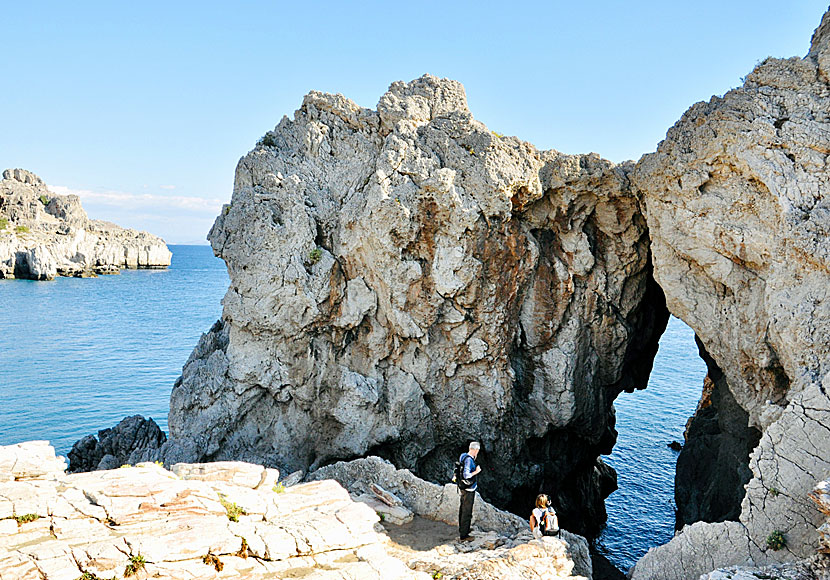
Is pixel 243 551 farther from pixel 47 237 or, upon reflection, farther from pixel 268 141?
pixel 47 237

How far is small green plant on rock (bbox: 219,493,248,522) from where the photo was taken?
10.9 metres

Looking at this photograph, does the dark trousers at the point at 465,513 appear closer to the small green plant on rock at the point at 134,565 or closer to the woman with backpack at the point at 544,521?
the woman with backpack at the point at 544,521

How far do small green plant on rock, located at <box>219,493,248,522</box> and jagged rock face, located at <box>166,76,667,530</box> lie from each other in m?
7.04

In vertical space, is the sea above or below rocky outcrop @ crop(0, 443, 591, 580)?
below

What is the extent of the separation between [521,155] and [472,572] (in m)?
12.0

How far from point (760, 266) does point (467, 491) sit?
29.8 feet

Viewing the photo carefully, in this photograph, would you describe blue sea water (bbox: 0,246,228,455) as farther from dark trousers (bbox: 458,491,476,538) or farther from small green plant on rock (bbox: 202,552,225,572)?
dark trousers (bbox: 458,491,476,538)

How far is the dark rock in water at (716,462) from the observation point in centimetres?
1861

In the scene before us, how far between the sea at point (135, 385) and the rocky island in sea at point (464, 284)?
630cm

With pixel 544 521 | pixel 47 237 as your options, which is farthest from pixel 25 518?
pixel 47 237

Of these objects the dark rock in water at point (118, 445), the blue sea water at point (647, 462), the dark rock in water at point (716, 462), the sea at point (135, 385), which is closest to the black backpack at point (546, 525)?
the dark rock in water at point (716, 462)

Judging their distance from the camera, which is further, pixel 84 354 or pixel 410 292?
pixel 84 354

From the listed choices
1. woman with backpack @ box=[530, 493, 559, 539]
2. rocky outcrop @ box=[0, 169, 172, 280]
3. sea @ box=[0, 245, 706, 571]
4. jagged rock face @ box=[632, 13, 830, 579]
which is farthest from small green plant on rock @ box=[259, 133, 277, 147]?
rocky outcrop @ box=[0, 169, 172, 280]

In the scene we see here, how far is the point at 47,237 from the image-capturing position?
325 feet
